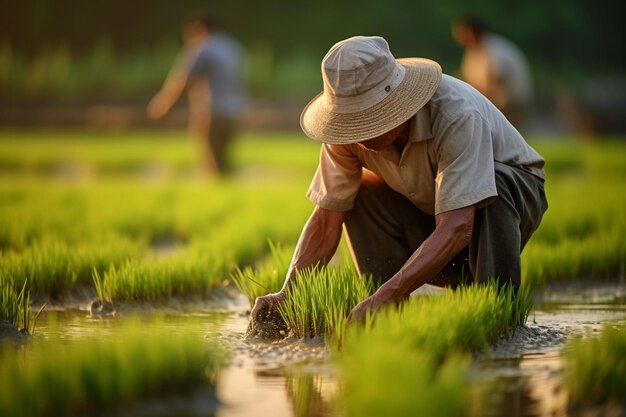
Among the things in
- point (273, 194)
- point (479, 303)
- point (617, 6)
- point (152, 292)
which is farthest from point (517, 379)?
point (617, 6)

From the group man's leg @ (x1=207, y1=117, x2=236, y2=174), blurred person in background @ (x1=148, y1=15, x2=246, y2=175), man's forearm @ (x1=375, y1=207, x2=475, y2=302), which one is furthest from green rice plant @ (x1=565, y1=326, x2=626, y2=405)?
man's leg @ (x1=207, y1=117, x2=236, y2=174)

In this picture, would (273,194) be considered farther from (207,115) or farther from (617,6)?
(617,6)

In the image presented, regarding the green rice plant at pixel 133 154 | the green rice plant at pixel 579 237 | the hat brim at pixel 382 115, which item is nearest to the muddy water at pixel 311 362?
the green rice plant at pixel 579 237

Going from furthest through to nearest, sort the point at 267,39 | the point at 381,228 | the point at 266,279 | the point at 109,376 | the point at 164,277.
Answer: the point at 267,39 < the point at 164,277 < the point at 266,279 < the point at 381,228 < the point at 109,376

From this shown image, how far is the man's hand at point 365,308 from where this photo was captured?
10.7 ft

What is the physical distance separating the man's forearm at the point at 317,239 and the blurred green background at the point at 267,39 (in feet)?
46.5

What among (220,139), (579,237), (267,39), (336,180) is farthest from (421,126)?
(267,39)

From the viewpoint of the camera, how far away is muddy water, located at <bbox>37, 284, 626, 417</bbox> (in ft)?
9.02

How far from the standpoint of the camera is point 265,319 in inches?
141

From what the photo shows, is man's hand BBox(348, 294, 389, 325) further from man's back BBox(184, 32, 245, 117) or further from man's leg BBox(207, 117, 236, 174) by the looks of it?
man's leg BBox(207, 117, 236, 174)

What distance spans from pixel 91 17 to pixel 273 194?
11.5m

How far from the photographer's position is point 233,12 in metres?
19.2

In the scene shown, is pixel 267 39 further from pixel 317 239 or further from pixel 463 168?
pixel 463 168

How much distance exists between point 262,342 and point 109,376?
0.96m
